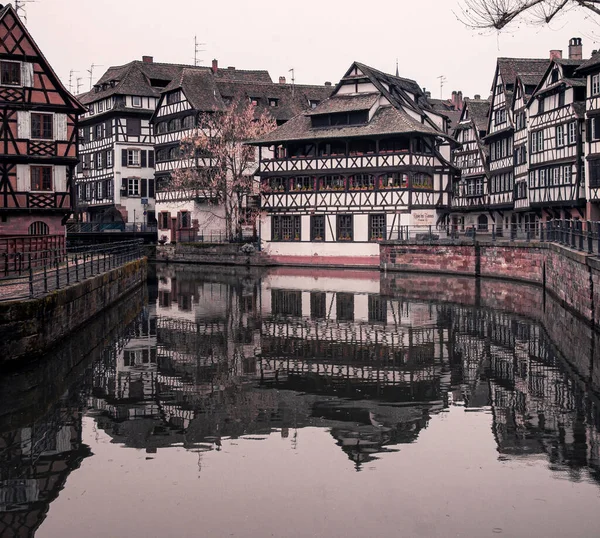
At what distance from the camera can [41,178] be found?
38375 mm

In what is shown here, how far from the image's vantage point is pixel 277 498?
34.6ft

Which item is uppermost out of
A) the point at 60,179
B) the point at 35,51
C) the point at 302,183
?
the point at 35,51

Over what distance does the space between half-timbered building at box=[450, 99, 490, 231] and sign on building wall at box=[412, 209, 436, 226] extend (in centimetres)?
1284

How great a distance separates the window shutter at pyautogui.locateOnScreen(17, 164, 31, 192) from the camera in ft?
123

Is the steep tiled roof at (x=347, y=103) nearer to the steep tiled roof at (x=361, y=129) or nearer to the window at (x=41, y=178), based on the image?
the steep tiled roof at (x=361, y=129)

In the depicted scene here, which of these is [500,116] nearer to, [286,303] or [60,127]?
[286,303]

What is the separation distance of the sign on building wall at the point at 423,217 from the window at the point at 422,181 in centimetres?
156

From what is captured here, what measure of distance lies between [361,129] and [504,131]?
1266 cm

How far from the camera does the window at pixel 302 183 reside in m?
57.0

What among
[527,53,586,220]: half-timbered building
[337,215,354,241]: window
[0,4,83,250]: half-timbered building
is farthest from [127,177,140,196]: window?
[527,53,586,220]: half-timbered building

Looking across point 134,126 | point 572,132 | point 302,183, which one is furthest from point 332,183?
point 134,126

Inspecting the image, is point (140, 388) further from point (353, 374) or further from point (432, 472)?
point (432, 472)

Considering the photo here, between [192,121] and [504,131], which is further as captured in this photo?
[192,121]

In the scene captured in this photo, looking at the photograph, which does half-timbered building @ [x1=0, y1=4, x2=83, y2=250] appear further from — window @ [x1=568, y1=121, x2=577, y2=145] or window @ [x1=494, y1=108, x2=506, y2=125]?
window @ [x1=494, y1=108, x2=506, y2=125]
